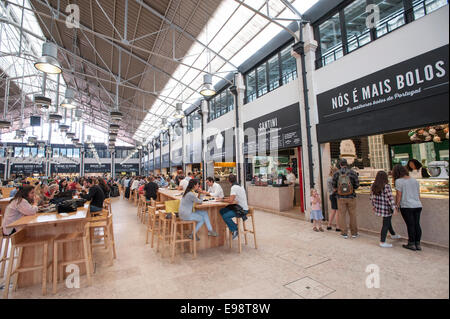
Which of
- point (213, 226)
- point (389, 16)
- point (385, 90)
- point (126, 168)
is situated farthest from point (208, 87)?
point (126, 168)

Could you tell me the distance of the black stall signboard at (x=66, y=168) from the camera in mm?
32562

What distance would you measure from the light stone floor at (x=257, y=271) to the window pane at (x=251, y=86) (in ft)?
20.9

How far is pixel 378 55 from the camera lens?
4.57 metres

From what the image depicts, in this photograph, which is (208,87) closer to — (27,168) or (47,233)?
(47,233)

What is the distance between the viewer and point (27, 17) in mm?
9586

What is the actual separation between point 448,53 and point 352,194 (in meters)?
4.09

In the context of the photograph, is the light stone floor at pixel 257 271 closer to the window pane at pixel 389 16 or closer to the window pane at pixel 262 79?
the window pane at pixel 389 16

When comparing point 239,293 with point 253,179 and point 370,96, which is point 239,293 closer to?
point 370,96

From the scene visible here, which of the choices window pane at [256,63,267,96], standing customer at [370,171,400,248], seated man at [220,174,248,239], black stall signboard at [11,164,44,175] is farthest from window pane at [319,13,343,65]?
black stall signboard at [11,164,44,175]

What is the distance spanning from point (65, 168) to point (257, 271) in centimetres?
3914

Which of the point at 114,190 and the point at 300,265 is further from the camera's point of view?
the point at 114,190
